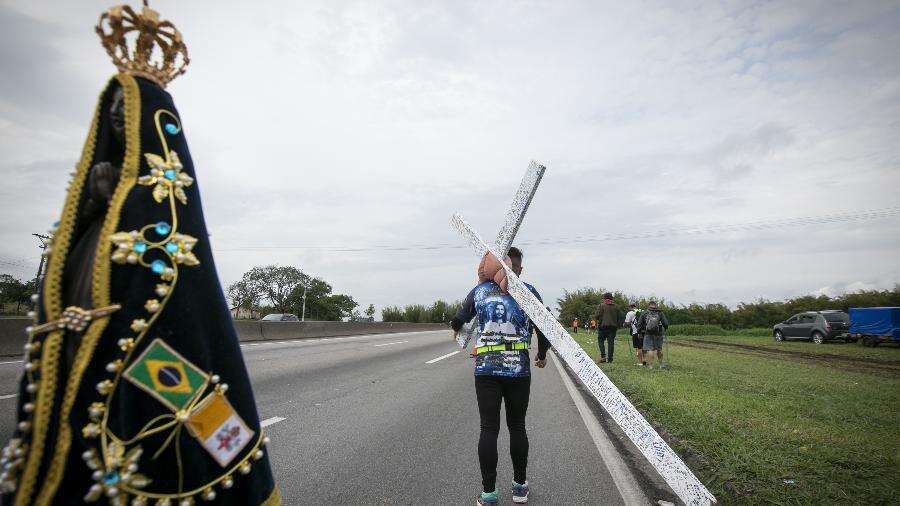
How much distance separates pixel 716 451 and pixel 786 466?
0.59m

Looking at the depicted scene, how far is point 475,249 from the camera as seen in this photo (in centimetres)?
411

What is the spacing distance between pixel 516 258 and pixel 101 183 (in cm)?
300

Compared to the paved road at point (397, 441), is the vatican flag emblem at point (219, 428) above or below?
above

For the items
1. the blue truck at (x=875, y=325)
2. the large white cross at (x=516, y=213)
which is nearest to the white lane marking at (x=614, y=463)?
the large white cross at (x=516, y=213)

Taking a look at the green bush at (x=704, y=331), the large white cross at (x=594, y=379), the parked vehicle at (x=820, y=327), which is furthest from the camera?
the green bush at (x=704, y=331)

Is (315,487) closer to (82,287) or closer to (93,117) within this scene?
(82,287)

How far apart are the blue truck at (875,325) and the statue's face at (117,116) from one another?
29828 mm

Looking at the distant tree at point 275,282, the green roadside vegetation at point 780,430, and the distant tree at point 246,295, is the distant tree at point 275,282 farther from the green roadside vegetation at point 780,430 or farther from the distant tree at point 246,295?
the green roadside vegetation at point 780,430

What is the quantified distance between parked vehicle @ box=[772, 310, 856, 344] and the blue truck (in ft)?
3.91

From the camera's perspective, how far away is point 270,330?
2030 cm

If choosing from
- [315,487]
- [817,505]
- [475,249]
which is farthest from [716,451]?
[315,487]

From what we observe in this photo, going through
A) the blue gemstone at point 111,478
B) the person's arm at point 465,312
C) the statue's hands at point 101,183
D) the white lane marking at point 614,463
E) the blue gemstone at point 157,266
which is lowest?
the white lane marking at point 614,463

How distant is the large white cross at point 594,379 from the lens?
288 centimetres

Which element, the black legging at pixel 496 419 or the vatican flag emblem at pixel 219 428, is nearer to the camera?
the vatican flag emblem at pixel 219 428
